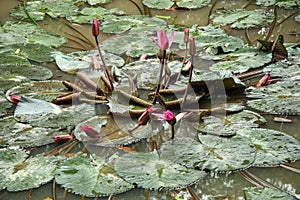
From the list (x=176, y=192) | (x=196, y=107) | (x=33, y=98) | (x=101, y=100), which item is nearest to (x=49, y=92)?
(x=33, y=98)

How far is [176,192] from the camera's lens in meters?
1.40

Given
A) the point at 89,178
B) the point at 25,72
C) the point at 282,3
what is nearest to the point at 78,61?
the point at 25,72

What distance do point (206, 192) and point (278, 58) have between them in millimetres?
879

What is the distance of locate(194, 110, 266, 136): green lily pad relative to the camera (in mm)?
1621

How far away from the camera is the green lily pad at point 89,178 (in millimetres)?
1374

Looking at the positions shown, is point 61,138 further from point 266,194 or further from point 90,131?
point 266,194

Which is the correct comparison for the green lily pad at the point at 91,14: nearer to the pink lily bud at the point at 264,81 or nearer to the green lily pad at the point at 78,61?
the green lily pad at the point at 78,61

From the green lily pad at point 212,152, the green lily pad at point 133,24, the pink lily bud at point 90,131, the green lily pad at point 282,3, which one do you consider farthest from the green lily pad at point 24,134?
the green lily pad at point 282,3

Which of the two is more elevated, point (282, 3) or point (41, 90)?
point (282, 3)

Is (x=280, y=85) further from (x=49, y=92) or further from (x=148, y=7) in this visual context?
(x=148, y=7)

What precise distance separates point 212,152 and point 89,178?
0.37 meters

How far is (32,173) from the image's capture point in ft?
4.79

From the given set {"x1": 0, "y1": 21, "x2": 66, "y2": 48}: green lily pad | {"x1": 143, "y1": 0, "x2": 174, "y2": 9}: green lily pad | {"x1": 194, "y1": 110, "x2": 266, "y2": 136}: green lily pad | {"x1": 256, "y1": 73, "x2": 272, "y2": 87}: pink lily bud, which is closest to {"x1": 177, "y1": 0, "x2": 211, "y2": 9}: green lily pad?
{"x1": 143, "y1": 0, "x2": 174, "y2": 9}: green lily pad

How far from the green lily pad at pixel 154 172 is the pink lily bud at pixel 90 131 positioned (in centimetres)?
13
